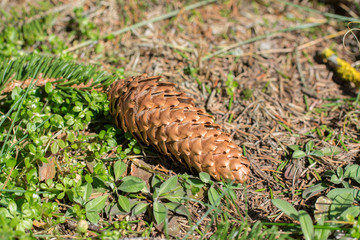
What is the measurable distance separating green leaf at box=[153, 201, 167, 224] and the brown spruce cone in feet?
1.02

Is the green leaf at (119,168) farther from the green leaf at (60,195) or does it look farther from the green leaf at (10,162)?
the green leaf at (10,162)

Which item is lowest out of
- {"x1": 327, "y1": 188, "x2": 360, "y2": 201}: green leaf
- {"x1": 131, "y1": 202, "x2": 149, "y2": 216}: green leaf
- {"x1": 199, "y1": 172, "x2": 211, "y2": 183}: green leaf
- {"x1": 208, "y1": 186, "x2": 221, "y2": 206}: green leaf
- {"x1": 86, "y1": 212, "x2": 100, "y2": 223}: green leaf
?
{"x1": 86, "y1": 212, "x2": 100, "y2": 223}: green leaf

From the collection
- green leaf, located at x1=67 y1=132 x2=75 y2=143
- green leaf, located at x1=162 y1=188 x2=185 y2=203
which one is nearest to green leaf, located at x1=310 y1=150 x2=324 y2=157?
green leaf, located at x1=162 y1=188 x2=185 y2=203

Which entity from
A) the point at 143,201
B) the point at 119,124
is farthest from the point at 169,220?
the point at 119,124

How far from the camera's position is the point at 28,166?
192 centimetres

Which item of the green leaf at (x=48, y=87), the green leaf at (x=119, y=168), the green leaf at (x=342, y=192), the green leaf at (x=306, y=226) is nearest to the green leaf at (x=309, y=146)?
the green leaf at (x=342, y=192)

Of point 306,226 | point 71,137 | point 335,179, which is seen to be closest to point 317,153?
point 335,179

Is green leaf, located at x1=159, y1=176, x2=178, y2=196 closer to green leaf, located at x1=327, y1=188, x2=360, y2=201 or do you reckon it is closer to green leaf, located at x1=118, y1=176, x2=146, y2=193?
green leaf, located at x1=118, y1=176, x2=146, y2=193

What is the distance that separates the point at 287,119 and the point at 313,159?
0.44 meters

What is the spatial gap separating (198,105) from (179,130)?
0.64 m

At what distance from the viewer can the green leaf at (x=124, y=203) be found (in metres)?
1.85

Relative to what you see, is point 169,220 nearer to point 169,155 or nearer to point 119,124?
point 169,155

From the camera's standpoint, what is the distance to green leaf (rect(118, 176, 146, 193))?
74.8 inches

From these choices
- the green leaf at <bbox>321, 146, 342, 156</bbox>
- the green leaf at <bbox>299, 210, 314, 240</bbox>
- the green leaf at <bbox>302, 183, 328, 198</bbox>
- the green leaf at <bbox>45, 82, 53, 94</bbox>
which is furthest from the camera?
the green leaf at <bbox>321, 146, 342, 156</bbox>
